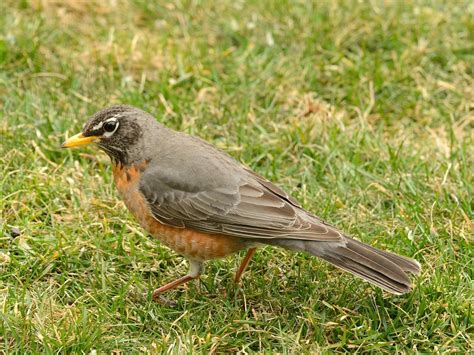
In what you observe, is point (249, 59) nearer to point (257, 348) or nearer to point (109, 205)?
point (109, 205)

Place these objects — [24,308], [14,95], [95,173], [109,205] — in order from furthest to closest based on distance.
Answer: [14,95], [95,173], [109,205], [24,308]

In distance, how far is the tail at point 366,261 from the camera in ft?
16.5

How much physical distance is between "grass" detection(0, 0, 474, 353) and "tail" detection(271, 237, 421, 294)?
25cm

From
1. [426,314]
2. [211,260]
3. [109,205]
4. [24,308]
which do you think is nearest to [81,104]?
[109,205]

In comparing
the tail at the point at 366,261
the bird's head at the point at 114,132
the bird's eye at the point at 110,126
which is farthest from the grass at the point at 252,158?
the bird's eye at the point at 110,126

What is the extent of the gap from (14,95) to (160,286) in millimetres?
2641

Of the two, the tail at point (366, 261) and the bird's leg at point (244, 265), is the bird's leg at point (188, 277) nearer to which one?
the bird's leg at point (244, 265)

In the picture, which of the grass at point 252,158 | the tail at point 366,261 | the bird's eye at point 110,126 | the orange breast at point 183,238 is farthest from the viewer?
the bird's eye at point 110,126

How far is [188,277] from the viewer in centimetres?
556

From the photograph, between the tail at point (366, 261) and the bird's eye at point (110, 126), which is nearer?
the tail at point (366, 261)

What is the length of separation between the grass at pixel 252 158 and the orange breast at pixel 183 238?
1.03 ft

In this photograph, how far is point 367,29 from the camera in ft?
27.6

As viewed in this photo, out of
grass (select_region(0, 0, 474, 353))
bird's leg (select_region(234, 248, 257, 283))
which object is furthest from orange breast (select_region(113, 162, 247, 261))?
grass (select_region(0, 0, 474, 353))

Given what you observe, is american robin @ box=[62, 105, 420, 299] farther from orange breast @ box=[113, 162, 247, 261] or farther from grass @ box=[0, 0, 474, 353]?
grass @ box=[0, 0, 474, 353]
